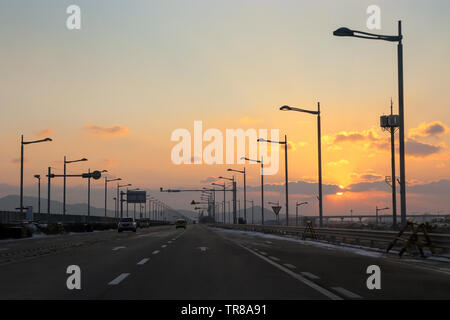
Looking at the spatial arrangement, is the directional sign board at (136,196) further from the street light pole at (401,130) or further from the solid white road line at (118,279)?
the solid white road line at (118,279)

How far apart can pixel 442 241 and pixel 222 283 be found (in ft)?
34.6

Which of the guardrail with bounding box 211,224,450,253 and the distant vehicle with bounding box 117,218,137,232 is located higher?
the guardrail with bounding box 211,224,450,253

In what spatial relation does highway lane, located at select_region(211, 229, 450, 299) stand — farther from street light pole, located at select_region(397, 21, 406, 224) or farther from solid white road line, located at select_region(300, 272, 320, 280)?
street light pole, located at select_region(397, 21, 406, 224)

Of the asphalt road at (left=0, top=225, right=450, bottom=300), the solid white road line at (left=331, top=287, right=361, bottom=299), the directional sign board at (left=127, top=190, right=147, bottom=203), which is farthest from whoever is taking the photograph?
the directional sign board at (left=127, top=190, right=147, bottom=203)

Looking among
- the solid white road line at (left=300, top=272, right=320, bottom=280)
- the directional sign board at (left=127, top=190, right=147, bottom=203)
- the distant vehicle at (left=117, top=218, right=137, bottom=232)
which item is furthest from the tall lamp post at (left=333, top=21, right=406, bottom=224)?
the directional sign board at (left=127, top=190, right=147, bottom=203)

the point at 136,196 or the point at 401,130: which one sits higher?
the point at 401,130

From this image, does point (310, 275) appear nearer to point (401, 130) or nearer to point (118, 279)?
point (118, 279)

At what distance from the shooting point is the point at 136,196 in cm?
13362

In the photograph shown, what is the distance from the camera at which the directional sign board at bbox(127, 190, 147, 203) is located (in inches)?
5221

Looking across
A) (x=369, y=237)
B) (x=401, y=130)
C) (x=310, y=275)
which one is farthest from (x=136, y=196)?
(x=310, y=275)

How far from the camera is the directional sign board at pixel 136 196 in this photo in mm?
132625
